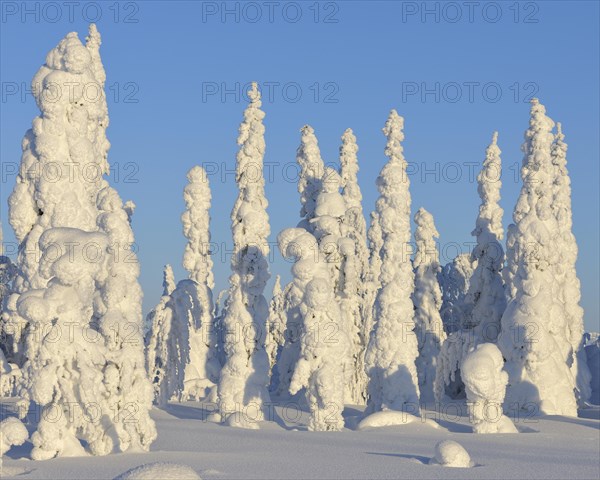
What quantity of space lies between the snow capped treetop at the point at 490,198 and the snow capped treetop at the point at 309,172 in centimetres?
618

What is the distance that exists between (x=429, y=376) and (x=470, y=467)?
62.5 feet

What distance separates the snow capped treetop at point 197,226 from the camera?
35.2 metres

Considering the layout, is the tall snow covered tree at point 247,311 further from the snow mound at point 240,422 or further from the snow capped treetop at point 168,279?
the snow capped treetop at point 168,279

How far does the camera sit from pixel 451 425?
22328mm

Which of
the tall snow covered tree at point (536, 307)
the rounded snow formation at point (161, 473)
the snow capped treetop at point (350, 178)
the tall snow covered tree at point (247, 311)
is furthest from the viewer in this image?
the snow capped treetop at point (350, 178)

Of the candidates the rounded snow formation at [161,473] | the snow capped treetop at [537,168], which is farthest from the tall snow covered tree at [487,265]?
the rounded snow formation at [161,473]

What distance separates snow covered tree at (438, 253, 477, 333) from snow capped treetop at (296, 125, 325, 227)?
8814mm

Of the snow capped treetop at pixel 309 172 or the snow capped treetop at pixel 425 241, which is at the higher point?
the snow capped treetop at pixel 309 172

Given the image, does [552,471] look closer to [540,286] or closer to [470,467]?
[470,467]

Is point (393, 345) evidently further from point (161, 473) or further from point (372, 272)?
point (161, 473)

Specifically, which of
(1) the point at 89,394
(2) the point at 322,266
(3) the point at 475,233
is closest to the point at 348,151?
(3) the point at 475,233

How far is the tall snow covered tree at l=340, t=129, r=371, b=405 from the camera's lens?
99.9 feet

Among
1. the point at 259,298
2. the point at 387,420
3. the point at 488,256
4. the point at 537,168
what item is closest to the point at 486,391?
the point at 387,420

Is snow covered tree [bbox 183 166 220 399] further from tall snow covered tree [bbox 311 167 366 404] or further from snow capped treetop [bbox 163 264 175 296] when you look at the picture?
snow capped treetop [bbox 163 264 175 296]
